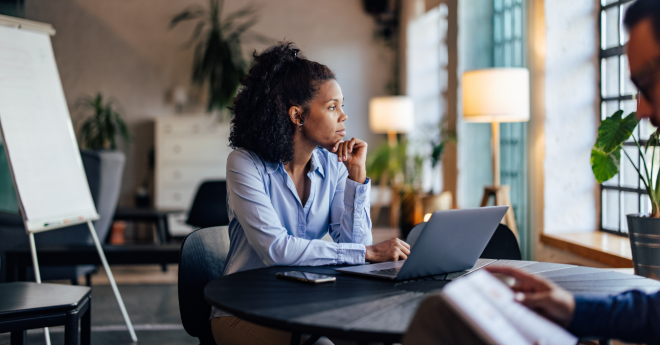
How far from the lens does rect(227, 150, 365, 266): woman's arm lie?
151 centimetres

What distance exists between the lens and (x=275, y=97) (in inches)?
68.6

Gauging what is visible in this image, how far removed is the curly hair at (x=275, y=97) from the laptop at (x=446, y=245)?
52cm

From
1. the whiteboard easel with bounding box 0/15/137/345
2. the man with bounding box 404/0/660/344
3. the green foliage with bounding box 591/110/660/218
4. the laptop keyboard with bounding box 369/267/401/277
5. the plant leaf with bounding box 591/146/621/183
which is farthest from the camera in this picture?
the whiteboard easel with bounding box 0/15/137/345

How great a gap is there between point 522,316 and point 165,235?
4633 millimetres

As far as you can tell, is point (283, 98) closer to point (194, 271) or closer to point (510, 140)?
point (194, 271)

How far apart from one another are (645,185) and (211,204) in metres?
2.88

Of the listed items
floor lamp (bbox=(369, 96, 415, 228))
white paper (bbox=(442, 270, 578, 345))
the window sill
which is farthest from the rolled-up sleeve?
floor lamp (bbox=(369, 96, 415, 228))

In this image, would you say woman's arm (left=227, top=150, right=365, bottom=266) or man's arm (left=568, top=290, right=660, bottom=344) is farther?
woman's arm (left=227, top=150, right=365, bottom=266)


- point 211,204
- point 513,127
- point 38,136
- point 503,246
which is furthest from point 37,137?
point 513,127

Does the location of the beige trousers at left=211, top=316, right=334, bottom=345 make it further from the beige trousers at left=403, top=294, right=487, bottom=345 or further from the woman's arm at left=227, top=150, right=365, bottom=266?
the beige trousers at left=403, top=294, right=487, bottom=345

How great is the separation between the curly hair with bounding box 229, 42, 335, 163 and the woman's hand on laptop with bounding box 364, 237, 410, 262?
1.39 ft

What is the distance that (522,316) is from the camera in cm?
84

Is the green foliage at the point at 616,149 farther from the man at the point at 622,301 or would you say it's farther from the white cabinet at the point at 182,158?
the white cabinet at the point at 182,158

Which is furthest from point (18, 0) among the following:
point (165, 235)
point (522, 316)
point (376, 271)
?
point (522, 316)
